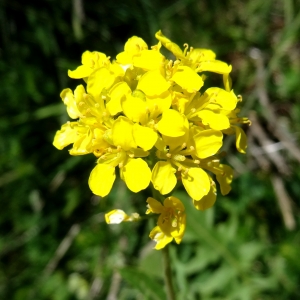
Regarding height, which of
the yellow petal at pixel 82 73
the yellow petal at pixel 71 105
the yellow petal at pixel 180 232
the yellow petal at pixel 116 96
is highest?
the yellow petal at pixel 82 73

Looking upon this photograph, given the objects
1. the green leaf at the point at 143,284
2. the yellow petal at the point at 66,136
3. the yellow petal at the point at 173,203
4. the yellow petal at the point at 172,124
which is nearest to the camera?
the yellow petal at the point at 172,124

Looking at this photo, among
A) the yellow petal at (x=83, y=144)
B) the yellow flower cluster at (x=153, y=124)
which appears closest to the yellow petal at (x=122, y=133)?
the yellow flower cluster at (x=153, y=124)

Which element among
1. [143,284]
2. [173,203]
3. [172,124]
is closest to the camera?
[172,124]

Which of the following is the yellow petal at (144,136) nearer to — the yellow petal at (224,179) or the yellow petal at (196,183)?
the yellow petal at (196,183)

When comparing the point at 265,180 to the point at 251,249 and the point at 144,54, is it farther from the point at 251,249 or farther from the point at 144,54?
the point at 144,54

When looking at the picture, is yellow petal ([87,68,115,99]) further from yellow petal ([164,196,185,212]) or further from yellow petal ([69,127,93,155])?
yellow petal ([164,196,185,212])

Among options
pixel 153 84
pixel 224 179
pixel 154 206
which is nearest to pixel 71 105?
pixel 153 84

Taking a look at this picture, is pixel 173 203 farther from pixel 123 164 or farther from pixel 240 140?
pixel 240 140
